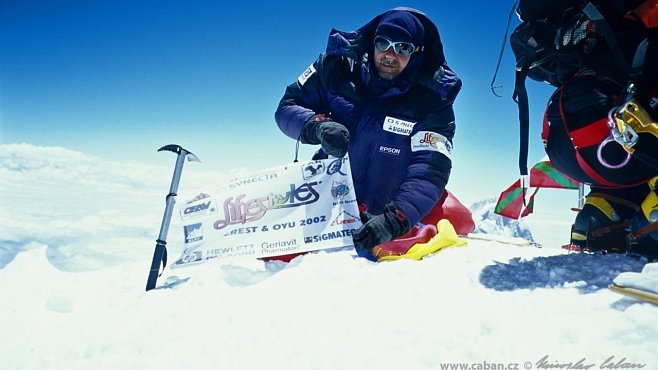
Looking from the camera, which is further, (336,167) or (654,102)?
(336,167)

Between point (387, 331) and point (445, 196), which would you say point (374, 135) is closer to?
point (445, 196)

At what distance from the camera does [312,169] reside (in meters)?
2.99

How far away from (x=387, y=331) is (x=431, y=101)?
2.38m

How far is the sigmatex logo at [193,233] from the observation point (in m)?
2.72

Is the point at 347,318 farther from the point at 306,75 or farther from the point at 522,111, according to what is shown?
the point at 306,75

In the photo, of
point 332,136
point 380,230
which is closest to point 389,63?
point 332,136

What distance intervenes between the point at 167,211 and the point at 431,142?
2.16 meters

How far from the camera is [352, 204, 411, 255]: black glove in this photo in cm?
257

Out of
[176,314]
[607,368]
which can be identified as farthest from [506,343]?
[176,314]

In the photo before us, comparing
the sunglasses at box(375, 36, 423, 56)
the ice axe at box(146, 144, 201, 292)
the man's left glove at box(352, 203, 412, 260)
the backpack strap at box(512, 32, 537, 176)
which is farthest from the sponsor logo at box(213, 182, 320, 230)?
the backpack strap at box(512, 32, 537, 176)

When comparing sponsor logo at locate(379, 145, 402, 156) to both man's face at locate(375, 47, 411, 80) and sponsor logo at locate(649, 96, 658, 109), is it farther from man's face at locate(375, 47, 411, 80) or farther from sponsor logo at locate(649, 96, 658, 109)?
sponsor logo at locate(649, 96, 658, 109)

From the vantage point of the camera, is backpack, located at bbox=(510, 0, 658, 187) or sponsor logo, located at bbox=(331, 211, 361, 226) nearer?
backpack, located at bbox=(510, 0, 658, 187)

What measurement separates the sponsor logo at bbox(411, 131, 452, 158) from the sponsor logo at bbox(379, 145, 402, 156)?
0.16 meters

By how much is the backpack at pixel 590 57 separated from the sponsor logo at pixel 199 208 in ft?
7.16
